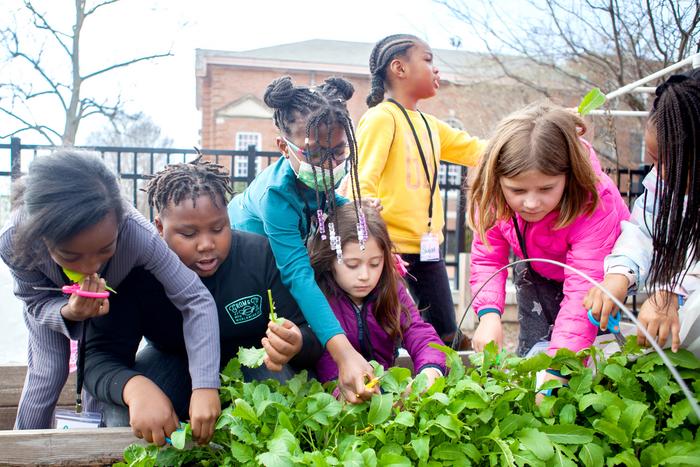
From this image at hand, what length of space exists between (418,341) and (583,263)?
63 centimetres

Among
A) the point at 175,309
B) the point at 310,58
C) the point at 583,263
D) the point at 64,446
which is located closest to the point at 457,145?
the point at 583,263

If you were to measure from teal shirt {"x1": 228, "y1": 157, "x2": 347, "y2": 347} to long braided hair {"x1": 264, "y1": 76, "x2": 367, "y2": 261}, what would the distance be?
7 cm

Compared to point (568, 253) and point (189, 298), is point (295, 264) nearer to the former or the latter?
point (189, 298)

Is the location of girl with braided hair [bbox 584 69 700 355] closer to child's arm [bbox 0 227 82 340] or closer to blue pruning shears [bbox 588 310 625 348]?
blue pruning shears [bbox 588 310 625 348]

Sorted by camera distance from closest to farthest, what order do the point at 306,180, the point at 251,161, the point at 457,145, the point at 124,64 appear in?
1. the point at 306,180
2. the point at 457,145
3. the point at 251,161
4. the point at 124,64

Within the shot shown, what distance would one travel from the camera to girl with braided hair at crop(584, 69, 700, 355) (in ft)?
5.07

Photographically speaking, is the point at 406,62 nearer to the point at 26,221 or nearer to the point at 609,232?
the point at 609,232

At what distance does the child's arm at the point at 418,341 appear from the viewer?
206 cm

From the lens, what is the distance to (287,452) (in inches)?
50.5

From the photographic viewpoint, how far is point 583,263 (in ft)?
6.43

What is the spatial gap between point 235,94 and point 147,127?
3.79 metres

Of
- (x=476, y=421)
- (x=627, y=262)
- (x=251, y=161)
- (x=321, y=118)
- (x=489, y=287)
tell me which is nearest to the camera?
(x=476, y=421)

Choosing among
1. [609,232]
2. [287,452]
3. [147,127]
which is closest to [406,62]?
[609,232]

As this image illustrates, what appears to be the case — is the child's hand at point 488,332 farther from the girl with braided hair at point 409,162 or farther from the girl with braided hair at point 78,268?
the girl with braided hair at point 78,268
